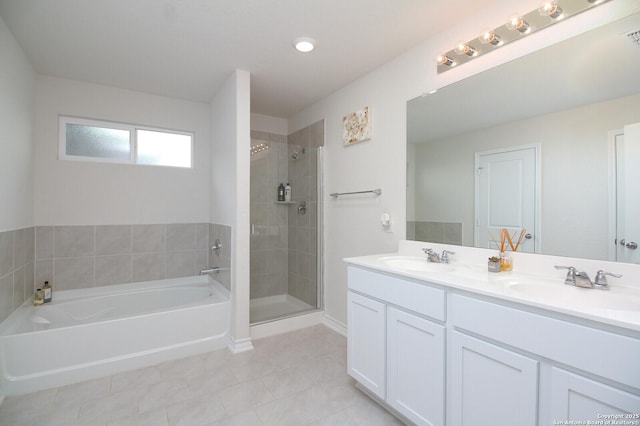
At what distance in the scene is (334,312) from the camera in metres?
3.12

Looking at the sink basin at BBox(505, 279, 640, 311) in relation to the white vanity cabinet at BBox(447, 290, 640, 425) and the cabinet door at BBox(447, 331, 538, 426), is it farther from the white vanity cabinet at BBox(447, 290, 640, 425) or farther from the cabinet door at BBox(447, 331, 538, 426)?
the cabinet door at BBox(447, 331, 538, 426)

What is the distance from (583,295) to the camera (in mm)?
1275

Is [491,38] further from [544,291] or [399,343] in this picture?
[399,343]

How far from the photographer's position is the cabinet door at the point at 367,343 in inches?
69.1

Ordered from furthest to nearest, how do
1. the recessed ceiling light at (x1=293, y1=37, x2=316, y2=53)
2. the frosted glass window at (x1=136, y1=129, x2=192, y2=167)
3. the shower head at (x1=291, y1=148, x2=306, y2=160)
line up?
the shower head at (x1=291, y1=148, x2=306, y2=160)
the frosted glass window at (x1=136, y1=129, x2=192, y2=167)
the recessed ceiling light at (x1=293, y1=37, x2=316, y2=53)

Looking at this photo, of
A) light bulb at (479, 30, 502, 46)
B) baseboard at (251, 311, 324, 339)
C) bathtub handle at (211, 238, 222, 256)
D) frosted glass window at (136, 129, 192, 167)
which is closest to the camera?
light bulb at (479, 30, 502, 46)

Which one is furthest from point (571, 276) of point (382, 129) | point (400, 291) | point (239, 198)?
point (239, 198)

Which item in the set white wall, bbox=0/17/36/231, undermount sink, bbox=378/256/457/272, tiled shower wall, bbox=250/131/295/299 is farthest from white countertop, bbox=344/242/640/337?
white wall, bbox=0/17/36/231

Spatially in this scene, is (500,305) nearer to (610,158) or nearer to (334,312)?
(610,158)

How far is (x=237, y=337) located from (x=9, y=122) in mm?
2360

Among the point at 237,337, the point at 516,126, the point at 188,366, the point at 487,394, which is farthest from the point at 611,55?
the point at 188,366

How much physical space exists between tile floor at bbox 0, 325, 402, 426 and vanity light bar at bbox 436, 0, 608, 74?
2284 mm

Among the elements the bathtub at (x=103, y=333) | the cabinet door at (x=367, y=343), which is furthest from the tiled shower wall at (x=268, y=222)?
the cabinet door at (x=367, y=343)

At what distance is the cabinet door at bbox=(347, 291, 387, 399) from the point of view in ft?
5.76
